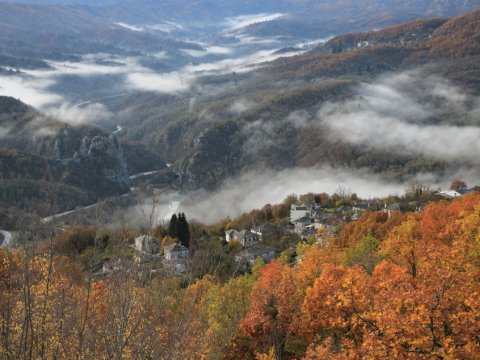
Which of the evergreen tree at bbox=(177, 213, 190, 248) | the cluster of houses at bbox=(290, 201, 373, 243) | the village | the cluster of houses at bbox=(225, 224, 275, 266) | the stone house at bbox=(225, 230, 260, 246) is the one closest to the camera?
the village

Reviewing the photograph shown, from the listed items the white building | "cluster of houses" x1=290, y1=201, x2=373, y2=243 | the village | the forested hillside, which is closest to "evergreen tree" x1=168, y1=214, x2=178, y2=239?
the village

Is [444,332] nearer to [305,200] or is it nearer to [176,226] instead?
[176,226]

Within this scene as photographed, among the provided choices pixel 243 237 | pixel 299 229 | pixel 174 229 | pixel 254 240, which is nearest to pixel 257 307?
pixel 174 229

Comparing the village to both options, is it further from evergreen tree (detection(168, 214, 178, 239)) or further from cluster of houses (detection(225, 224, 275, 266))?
evergreen tree (detection(168, 214, 178, 239))

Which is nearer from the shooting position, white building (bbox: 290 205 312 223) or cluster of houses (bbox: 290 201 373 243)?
cluster of houses (bbox: 290 201 373 243)

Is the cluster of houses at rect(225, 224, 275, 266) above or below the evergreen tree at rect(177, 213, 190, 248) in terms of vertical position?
below

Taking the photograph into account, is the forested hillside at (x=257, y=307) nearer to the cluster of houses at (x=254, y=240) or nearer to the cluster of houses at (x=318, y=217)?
the cluster of houses at (x=254, y=240)

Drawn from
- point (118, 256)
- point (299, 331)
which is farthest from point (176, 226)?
point (118, 256)

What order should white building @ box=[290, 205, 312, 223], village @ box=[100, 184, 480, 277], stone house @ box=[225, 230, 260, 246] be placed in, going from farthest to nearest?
1. white building @ box=[290, 205, 312, 223]
2. stone house @ box=[225, 230, 260, 246]
3. village @ box=[100, 184, 480, 277]

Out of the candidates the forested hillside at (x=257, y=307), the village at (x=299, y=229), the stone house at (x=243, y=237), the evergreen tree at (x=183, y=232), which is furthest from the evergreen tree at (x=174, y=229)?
the forested hillside at (x=257, y=307)
